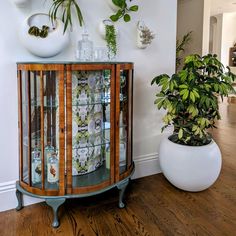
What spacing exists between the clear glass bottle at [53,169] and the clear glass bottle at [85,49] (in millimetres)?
781

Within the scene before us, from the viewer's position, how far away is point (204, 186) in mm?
2219

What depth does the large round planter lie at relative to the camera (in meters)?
2.11

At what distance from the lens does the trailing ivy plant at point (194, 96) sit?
202 cm

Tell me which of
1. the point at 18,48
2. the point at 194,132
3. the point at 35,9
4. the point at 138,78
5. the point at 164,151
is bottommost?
the point at 164,151

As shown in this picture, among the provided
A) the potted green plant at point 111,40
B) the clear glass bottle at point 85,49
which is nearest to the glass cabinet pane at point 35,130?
the clear glass bottle at point 85,49

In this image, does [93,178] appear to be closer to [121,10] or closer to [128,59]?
[128,59]

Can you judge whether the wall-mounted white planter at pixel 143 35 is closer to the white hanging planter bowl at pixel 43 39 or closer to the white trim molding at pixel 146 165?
the white hanging planter bowl at pixel 43 39

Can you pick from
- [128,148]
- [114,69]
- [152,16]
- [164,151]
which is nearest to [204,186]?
[164,151]

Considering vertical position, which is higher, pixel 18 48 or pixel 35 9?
pixel 35 9

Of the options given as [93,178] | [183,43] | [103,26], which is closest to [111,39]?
[103,26]

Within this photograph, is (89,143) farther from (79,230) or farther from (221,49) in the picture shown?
(221,49)

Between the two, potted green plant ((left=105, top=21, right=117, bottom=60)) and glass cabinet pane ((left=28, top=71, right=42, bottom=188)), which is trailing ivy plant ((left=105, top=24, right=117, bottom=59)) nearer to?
potted green plant ((left=105, top=21, right=117, bottom=60))

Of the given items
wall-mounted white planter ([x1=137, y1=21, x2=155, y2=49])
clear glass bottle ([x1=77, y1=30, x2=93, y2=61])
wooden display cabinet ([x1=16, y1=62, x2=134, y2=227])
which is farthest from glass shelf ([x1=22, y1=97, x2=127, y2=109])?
wall-mounted white planter ([x1=137, y1=21, x2=155, y2=49])

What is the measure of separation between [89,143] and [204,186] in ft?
3.54
